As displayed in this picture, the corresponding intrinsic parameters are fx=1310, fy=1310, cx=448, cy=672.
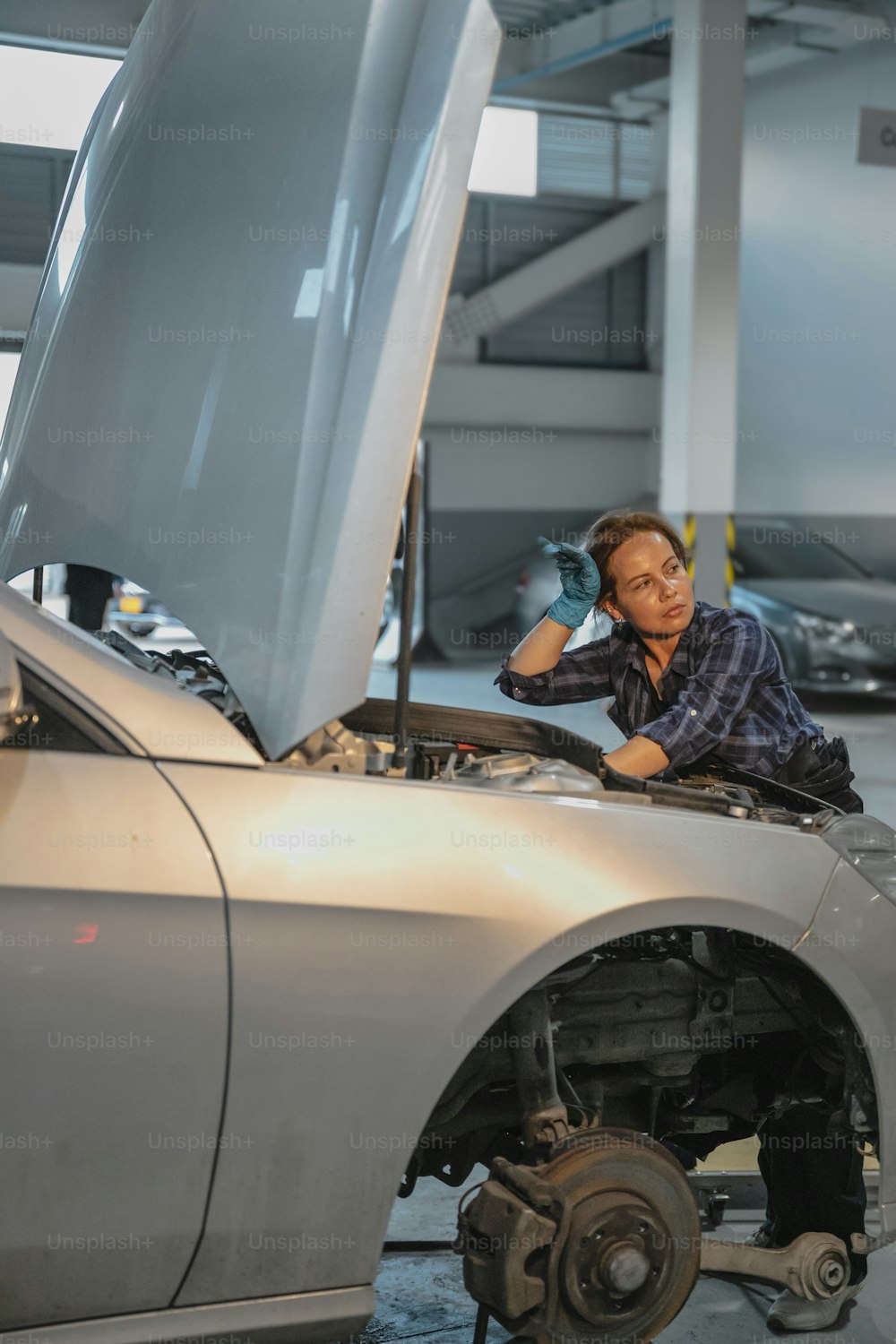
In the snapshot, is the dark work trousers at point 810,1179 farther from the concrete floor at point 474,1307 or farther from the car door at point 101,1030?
the car door at point 101,1030

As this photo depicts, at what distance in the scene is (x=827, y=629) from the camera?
898 cm

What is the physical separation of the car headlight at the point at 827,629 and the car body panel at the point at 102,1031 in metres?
7.90

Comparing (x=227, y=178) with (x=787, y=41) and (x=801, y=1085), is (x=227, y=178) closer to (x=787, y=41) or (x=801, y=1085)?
(x=801, y=1085)

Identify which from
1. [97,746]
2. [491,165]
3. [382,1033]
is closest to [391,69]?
[97,746]

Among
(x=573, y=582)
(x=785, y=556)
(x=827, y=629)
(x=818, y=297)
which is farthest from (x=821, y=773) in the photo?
(x=818, y=297)

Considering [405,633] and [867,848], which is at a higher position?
[405,633]

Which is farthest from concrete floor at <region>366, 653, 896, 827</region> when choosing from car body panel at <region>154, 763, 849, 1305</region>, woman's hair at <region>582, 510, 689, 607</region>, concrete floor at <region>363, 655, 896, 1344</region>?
car body panel at <region>154, 763, 849, 1305</region>

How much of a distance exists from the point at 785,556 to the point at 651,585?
7.84 metres

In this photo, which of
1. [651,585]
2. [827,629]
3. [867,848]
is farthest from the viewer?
[827,629]

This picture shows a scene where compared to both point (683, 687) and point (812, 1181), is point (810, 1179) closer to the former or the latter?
point (812, 1181)

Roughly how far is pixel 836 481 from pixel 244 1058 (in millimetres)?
12651

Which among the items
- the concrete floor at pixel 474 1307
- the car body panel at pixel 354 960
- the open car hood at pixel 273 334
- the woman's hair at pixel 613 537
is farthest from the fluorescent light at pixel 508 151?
the car body panel at pixel 354 960

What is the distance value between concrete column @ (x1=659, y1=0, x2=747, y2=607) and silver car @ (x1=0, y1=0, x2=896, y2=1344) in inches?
310

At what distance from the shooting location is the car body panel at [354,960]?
5.32ft
